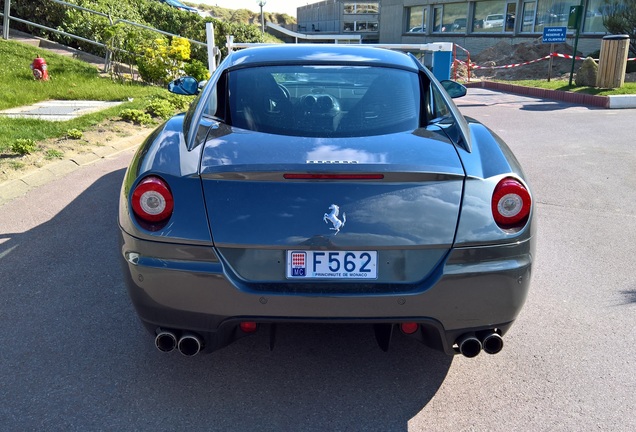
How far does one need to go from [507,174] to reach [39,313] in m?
2.83

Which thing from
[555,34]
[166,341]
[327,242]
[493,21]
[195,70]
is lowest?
[166,341]

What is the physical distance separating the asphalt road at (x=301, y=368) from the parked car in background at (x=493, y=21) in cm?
3184

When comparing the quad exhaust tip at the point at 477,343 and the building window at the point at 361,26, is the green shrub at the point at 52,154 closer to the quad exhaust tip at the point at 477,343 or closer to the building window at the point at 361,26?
the quad exhaust tip at the point at 477,343

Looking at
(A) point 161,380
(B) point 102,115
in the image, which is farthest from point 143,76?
(A) point 161,380

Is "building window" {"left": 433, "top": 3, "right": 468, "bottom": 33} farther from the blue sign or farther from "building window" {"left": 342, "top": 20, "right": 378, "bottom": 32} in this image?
the blue sign

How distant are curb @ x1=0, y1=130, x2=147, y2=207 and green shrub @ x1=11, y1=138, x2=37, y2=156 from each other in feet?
1.11

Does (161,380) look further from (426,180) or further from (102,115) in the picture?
(102,115)

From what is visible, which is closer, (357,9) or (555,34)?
(555,34)

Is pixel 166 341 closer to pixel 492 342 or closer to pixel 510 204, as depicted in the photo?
pixel 492 342

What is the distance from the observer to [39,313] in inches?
138

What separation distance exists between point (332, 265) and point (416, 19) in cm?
4203

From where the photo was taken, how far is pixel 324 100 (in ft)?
10.9

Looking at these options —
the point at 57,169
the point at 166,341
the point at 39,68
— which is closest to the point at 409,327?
the point at 166,341

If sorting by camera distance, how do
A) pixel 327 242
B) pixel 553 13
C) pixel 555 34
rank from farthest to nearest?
1. pixel 553 13
2. pixel 555 34
3. pixel 327 242
